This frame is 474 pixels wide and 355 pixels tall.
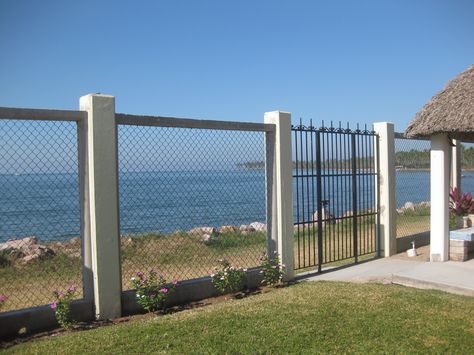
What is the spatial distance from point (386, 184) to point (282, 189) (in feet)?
10.9

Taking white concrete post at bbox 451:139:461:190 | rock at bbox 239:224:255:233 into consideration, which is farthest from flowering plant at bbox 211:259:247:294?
white concrete post at bbox 451:139:461:190

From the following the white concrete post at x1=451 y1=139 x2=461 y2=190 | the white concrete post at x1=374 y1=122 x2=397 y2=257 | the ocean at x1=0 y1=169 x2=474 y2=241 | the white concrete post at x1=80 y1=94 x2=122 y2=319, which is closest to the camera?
the white concrete post at x1=80 y1=94 x2=122 y2=319

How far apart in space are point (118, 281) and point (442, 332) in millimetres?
3636

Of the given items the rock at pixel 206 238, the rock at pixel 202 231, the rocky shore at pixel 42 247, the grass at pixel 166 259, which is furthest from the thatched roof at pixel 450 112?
the rock at pixel 202 231

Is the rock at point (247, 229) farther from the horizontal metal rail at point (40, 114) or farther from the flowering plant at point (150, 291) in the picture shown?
the horizontal metal rail at point (40, 114)

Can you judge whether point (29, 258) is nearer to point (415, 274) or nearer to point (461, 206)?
point (415, 274)

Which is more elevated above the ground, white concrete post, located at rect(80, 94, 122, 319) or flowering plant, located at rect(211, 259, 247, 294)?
white concrete post, located at rect(80, 94, 122, 319)

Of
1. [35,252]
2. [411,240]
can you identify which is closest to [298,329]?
[35,252]

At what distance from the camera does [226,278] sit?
6551 millimetres

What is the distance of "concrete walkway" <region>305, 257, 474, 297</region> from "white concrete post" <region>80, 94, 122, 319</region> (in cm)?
348

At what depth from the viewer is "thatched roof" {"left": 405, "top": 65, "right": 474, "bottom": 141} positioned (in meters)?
8.14

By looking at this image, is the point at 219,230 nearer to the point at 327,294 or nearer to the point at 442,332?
the point at 327,294

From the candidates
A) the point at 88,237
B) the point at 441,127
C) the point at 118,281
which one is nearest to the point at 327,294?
the point at 118,281

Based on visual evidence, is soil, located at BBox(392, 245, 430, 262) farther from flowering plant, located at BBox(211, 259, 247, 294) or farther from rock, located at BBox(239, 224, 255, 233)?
rock, located at BBox(239, 224, 255, 233)
